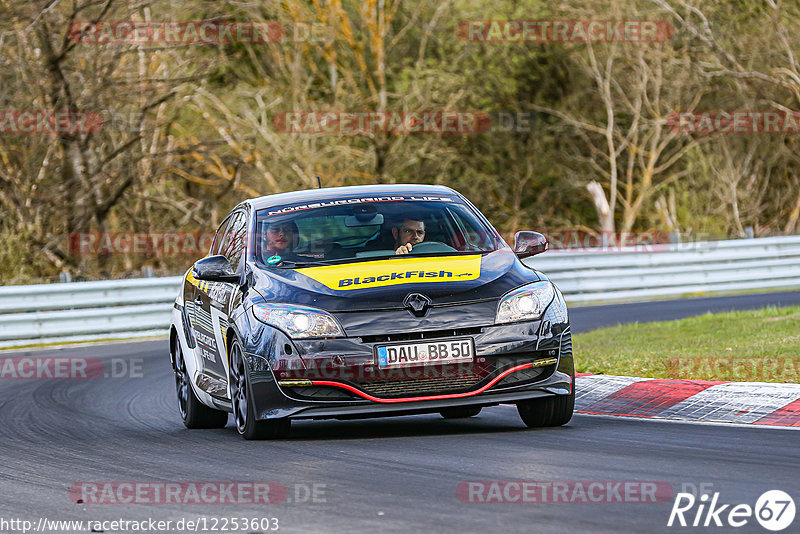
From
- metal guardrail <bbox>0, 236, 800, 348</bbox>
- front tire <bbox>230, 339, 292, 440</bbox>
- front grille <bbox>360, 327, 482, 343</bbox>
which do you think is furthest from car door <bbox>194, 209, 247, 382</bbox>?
metal guardrail <bbox>0, 236, 800, 348</bbox>

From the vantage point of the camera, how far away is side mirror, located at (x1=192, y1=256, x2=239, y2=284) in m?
8.77

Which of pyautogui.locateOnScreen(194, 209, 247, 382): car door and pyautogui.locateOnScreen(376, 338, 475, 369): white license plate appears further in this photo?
pyautogui.locateOnScreen(194, 209, 247, 382): car door

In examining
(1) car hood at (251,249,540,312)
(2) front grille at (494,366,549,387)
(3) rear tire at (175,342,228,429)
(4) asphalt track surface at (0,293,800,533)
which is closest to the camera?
(4) asphalt track surface at (0,293,800,533)

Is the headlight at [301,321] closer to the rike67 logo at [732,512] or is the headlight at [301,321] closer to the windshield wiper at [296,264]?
the windshield wiper at [296,264]

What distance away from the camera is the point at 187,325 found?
1012 centimetres

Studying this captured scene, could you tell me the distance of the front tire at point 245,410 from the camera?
8188mm

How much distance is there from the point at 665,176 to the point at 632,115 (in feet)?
5.99

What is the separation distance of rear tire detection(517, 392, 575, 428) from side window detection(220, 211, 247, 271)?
214 cm

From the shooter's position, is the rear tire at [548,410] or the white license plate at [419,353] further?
the rear tire at [548,410]

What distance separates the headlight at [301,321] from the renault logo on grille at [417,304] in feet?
1.36

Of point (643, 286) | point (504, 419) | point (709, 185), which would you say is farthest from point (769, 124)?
point (504, 419)

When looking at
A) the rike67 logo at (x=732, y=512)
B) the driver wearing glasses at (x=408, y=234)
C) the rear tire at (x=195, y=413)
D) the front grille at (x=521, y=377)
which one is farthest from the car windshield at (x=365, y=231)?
the rike67 logo at (x=732, y=512)

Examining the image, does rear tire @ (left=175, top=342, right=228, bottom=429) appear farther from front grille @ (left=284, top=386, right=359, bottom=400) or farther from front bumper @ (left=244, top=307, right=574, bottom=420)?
front grille @ (left=284, top=386, right=359, bottom=400)

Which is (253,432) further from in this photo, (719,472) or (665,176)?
(665,176)
